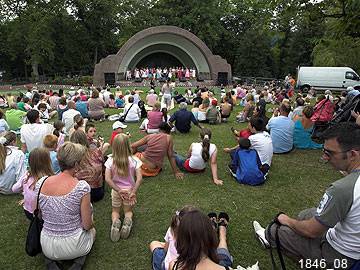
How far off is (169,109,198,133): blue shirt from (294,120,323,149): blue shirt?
302 centimetres

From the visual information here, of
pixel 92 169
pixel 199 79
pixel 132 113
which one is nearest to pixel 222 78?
pixel 199 79

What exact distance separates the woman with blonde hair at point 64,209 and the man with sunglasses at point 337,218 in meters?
2.24

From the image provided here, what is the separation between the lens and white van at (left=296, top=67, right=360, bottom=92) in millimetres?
27594

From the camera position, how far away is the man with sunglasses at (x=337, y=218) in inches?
113

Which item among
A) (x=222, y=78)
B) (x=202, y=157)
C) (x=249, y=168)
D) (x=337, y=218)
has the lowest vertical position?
(x=249, y=168)

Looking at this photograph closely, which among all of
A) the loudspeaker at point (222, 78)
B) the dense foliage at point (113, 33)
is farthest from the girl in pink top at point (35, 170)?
the dense foliage at point (113, 33)

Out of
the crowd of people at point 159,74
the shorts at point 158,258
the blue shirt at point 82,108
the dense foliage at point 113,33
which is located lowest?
the shorts at point 158,258

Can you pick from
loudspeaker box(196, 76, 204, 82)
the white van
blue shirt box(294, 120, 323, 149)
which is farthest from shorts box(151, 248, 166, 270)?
loudspeaker box(196, 76, 204, 82)

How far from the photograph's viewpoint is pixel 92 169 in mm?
5480

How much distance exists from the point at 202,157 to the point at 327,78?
82.0ft

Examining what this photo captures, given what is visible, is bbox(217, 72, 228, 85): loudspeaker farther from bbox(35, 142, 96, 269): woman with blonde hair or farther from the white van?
bbox(35, 142, 96, 269): woman with blonde hair

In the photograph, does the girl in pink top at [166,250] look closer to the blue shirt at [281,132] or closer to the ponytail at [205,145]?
the ponytail at [205,145]

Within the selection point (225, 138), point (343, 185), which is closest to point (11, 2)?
point (225, 138)

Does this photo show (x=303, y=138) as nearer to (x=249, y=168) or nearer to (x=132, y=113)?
(x=249, y=168)
